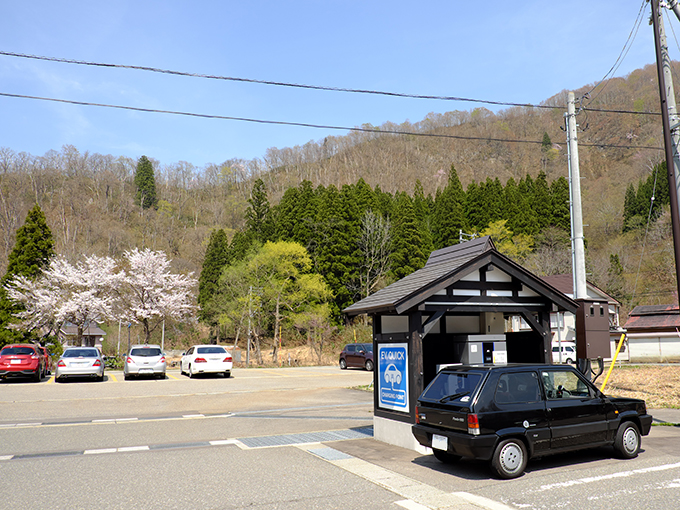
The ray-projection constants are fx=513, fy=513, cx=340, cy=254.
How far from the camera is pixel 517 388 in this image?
7441 millimetres

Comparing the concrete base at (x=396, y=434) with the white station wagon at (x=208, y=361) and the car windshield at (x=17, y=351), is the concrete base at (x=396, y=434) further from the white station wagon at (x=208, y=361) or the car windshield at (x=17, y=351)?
the car windshield at (x=17, y=351)

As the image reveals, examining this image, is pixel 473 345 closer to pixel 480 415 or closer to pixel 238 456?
pixel 480 415

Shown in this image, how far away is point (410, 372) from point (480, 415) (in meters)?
2.18

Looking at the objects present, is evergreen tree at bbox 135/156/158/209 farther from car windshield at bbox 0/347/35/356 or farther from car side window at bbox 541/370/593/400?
car side window at bbox 541/370/593/400

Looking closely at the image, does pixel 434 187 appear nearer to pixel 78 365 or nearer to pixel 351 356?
pixel 351 356

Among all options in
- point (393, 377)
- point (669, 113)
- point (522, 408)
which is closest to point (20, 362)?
point (393, 377)

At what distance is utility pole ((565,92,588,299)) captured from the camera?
1380cm

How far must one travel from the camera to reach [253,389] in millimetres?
20094

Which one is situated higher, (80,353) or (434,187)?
(434,187)

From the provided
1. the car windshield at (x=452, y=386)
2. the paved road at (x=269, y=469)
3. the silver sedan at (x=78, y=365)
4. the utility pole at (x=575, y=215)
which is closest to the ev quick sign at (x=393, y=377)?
the paved road at (x=269, y=469)

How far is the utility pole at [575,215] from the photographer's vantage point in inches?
543

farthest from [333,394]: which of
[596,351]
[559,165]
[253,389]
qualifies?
[559,165]

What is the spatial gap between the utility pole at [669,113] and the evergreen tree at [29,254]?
115ft

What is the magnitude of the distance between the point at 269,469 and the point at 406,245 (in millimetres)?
48178
